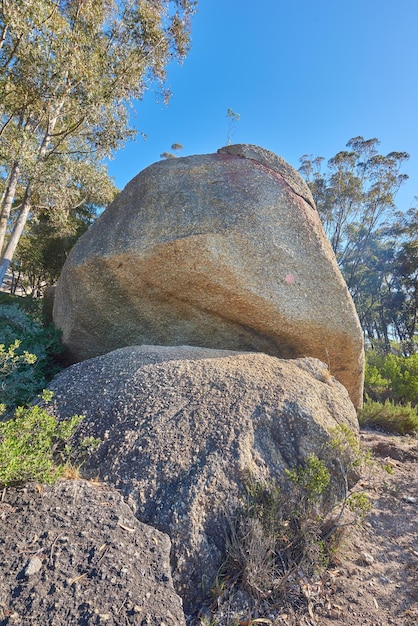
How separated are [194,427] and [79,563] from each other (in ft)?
3.75

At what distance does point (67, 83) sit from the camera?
28.0ft

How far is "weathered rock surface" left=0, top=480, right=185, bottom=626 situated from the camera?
1452 millimetres

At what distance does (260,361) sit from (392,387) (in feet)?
16.1

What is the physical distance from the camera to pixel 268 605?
1.93m

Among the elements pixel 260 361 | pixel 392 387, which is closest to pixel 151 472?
pixel 260 361

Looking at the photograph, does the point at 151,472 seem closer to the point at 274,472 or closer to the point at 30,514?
the point at 30,514

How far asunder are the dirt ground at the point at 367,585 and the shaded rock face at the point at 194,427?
0.29 meters

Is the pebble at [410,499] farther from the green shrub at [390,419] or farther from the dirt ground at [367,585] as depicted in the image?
the green shrub at [390,419]

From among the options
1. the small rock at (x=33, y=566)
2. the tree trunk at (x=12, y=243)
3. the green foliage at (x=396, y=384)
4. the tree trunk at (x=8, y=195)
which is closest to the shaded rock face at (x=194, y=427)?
the small rock at (x=33, y=566)

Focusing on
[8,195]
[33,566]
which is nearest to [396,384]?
[33,566]

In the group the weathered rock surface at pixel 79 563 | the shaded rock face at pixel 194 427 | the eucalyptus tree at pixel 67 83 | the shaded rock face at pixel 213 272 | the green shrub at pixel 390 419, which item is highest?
the eucalyptus tree at pixel 67 83

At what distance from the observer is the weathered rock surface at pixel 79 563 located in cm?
145

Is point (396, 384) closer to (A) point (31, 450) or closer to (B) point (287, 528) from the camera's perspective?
(B) point (287, 528)

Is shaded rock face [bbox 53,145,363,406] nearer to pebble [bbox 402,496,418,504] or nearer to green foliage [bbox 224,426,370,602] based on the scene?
pebble [bbox 402,496,418,504]
